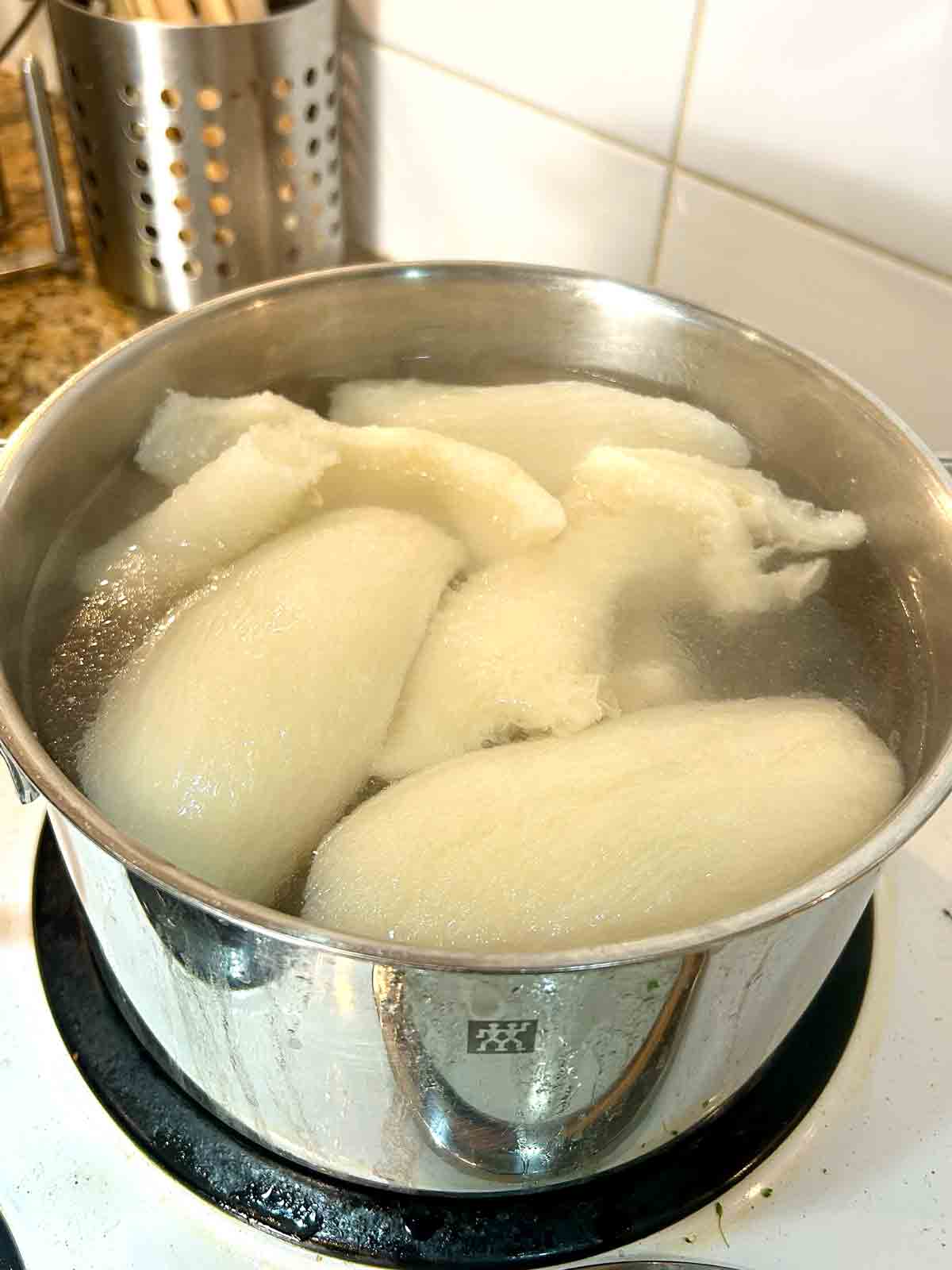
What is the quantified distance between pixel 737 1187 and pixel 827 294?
0.53m

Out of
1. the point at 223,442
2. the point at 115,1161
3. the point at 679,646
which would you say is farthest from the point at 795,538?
the point at 115,1161

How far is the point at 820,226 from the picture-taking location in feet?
2.31

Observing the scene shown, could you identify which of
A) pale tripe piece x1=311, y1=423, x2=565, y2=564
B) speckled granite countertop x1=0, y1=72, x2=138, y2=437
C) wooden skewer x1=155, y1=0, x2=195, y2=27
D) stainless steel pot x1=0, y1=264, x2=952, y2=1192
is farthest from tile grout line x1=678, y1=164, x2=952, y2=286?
speckled granite countertop x1=0, y1=72, x2=138, y2=437

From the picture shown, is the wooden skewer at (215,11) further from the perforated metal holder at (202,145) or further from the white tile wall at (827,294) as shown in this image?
the white tile wall at (827,294)

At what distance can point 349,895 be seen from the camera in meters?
0.45

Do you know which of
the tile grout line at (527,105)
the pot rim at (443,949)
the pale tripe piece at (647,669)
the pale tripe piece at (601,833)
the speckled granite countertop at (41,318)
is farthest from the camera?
the speckled granite countertop at (41,318)

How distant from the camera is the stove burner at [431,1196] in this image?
0.48 m

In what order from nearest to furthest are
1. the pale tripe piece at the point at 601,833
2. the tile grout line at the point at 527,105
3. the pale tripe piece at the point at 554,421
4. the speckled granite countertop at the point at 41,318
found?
the pale tripe piece at the point at 601,833 < the pale tripe piece at the point at 554,421 < the tile grout line at the point at 527,105 < the speckled granite countertop at the point at 41,318

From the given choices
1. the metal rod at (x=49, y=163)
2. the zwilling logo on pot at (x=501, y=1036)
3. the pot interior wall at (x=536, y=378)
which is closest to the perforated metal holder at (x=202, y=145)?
the metal rod at (x=49, y=163)

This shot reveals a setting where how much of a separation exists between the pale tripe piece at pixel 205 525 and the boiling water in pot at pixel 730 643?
0.01m

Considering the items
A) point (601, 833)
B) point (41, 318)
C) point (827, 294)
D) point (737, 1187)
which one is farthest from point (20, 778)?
point (41, 318)

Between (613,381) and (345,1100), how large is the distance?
0.46m

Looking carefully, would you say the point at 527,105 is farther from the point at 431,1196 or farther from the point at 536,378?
the point at 431,1196

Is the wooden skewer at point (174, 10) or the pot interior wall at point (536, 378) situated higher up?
the wooden skewer at point (174, 10)
